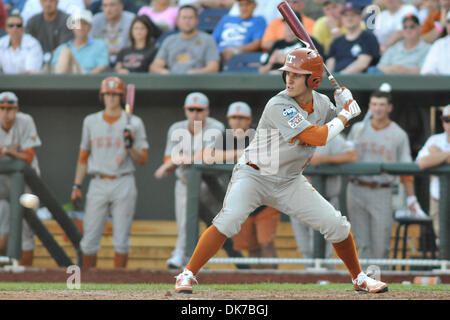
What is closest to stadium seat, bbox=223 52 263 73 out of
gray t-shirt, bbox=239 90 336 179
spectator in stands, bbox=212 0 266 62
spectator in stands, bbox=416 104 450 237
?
spectator in stands, bbox=212 0 266 62

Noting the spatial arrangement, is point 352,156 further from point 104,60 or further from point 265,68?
point 104,60

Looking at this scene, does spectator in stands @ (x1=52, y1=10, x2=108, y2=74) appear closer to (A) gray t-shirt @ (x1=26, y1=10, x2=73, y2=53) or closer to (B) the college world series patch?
(A) gray t-shirt @ (x1=26, y1=10, x2=73, y2=53)

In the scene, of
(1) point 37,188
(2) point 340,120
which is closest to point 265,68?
(1) point 37,188

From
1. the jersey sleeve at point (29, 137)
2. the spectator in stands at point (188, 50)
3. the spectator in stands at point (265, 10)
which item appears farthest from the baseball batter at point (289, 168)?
the spectator in stands at point (265, 10)

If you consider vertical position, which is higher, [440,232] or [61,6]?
[61,6]

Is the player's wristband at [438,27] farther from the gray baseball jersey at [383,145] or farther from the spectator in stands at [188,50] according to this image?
the spectator in stands at [188,50]

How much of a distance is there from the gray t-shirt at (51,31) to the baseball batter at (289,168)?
19.4ft

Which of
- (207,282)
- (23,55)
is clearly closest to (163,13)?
(23,55)

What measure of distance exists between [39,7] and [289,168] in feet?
23.7

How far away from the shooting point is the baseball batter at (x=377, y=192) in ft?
25.8

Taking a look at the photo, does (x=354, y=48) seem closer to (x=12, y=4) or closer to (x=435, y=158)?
(x=435, y=158)
